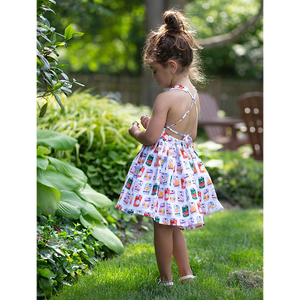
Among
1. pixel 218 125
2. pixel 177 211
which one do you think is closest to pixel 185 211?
pixel 177 211

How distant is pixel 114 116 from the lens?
4.34 metres

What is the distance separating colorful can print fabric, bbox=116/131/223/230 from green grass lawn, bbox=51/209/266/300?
39 centimetres

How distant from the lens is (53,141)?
8.90 feet

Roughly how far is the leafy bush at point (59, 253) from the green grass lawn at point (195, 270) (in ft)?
0.25

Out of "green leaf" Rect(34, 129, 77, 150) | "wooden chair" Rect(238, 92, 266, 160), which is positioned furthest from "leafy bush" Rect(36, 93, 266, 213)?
"green leaf" Rect(34, 129, 77, 150)

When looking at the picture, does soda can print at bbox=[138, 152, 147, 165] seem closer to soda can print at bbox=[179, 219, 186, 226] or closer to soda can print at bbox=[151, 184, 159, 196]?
soda can print at bbox=[151, 184, 159, 196]

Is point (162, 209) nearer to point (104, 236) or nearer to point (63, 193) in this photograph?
point (104, 236)

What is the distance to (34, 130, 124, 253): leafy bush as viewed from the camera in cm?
233

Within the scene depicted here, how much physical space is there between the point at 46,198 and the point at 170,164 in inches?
35.0

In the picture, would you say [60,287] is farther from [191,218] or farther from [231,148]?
[231,148]

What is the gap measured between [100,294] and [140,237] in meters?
1.24

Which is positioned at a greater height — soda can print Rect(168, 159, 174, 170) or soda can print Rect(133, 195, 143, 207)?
soda can print Rect(168, 159, 174, 170)
